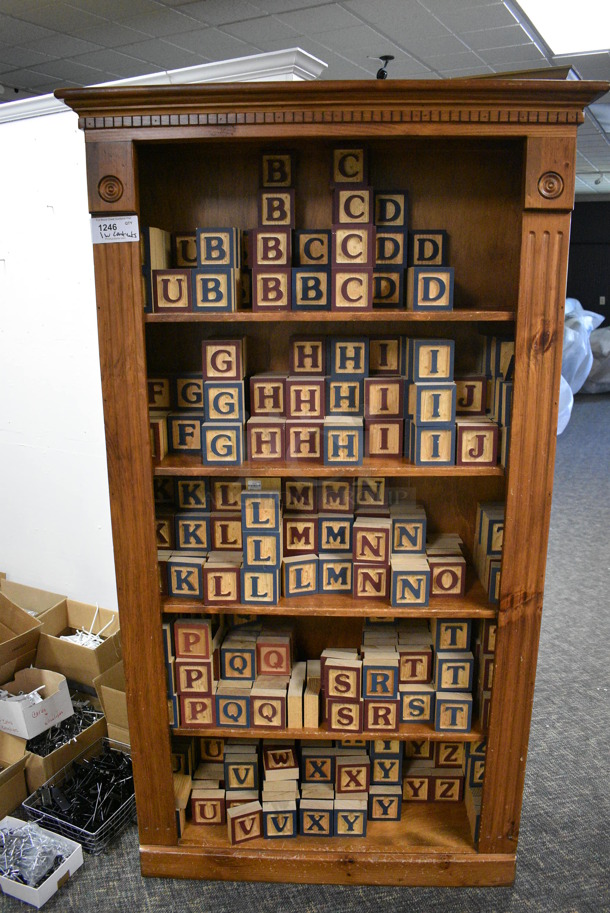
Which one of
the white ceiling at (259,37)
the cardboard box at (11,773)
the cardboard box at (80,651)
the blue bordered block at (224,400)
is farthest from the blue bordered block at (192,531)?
the white ceiling at (259,37)

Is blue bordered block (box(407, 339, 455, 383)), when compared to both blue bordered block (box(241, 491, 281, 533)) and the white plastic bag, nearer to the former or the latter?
blue bordered block (box(241, 491, 281, 533))

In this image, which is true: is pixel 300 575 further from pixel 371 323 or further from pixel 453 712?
pixel 371 323

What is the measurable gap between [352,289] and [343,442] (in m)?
0.38

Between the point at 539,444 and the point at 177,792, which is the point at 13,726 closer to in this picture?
the point at 177,792

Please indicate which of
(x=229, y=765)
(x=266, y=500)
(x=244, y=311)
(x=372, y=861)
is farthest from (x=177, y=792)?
(x=244, y=311)

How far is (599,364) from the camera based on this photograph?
986cm

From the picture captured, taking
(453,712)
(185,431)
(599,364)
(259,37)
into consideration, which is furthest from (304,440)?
(599,364)

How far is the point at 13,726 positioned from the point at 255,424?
1422mm

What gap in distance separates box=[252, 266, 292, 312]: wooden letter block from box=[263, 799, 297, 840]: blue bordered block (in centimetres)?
141

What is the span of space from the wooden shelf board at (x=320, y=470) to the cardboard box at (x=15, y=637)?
121cm

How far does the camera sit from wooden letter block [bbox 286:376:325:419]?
1832 millimetres

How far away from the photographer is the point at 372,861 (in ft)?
6.60

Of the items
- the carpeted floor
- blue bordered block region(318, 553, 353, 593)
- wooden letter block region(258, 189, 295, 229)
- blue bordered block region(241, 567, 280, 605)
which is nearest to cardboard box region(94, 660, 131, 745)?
the carpeted floor

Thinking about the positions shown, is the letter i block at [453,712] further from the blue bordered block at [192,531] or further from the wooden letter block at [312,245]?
the wooden letter block at [312,245]
